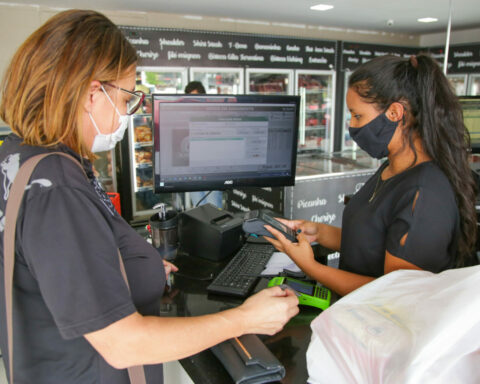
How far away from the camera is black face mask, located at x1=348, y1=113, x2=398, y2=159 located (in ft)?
4.24

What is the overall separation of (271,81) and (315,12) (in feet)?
3.78

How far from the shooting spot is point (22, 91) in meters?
0.79

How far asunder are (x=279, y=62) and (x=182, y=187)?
15.5ft

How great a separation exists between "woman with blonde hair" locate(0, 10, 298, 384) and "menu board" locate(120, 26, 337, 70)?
12.4 feet

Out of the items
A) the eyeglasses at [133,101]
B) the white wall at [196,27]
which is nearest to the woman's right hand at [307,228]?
the eyeglasses at [133,101]

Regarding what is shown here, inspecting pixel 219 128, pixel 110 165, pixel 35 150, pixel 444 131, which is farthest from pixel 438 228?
pixel 110 165

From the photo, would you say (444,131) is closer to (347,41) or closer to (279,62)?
(279,62)

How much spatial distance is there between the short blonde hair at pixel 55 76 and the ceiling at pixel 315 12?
13.4 feet

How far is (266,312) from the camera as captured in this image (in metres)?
0.97

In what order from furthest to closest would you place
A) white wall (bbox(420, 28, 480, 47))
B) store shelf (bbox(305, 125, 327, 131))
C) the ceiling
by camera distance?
white wall (bbox(420, 28, 480, 47)) < store shelf (bbox(305, 125, 327, 131)) < the ceiling

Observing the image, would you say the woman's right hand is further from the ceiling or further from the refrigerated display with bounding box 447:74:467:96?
the refrigerated display with bounding box 447:74:467:96

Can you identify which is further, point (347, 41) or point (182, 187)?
point (347, 41)

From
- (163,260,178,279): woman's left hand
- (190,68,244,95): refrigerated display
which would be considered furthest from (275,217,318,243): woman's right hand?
(190,68,244,95): refrigerated display

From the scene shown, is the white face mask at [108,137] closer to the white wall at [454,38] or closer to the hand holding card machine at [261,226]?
the hand holding card machine at [261,226]
